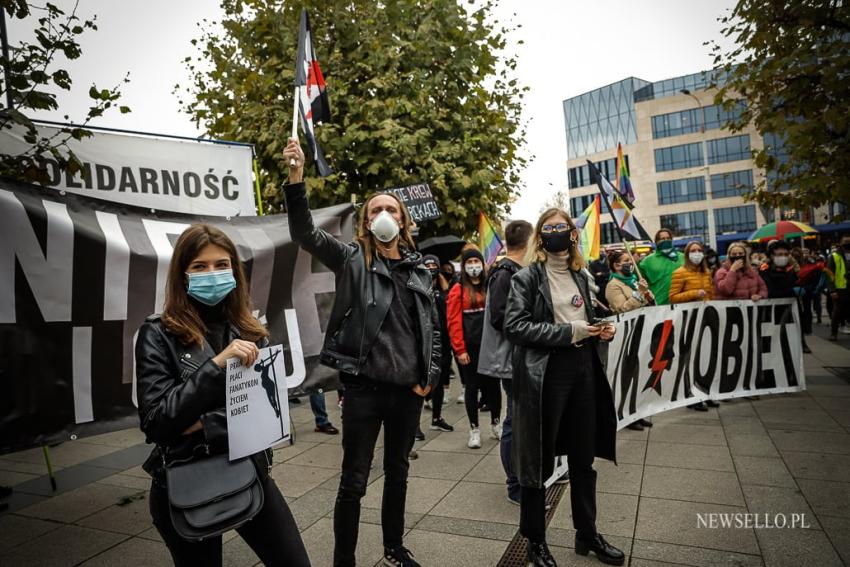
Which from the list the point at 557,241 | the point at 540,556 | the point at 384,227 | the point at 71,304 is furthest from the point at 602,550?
the point at 71,304

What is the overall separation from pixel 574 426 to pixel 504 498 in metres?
1.34

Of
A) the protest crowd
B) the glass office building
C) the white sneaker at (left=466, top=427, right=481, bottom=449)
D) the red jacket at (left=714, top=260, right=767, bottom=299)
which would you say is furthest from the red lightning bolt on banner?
the glass office building

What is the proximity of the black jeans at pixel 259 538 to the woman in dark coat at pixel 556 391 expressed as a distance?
59.2 inches

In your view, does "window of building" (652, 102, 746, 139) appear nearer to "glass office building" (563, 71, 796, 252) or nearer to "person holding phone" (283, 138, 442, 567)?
"glass office building" (563, 71, 796, 252)

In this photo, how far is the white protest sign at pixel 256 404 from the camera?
6.28ft

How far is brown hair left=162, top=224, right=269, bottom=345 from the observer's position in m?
2.00

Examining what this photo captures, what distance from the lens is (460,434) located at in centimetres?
616

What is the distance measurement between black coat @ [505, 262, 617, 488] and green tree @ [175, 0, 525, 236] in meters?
7.40

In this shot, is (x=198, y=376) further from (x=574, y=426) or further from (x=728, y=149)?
(x=728, y=149)

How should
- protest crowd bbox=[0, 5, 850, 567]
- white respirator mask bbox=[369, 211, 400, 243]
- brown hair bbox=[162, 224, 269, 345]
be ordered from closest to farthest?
protest crowd bbox=[0, 5, 850, 567] → brown hair bbox=[162, 224, 269, 345] → white respirator mask bbox=[369, 211, 400, 243]

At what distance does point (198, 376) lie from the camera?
1.86 metres

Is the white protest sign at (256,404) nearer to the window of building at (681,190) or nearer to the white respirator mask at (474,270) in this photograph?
the white respirator mask at (474,270)

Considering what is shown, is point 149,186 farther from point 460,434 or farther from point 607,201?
point 607,201

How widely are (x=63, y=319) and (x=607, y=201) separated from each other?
5333 millimetres
